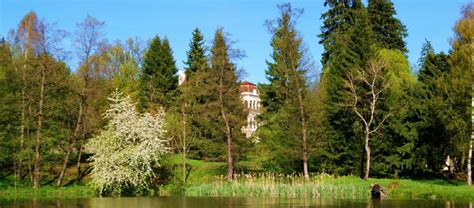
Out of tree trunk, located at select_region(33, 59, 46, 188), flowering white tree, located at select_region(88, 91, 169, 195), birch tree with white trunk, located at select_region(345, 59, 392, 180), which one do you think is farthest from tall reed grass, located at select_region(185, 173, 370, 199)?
tree trunk, located at select_region(33, 59, 46, 188)

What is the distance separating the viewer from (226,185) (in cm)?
3400

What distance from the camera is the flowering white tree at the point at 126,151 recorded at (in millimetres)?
35594

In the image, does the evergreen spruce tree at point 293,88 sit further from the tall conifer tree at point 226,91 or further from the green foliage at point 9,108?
the green foliage at point 9,108

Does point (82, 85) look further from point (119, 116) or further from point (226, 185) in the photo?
point (226, 185)

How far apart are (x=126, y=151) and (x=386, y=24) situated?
28797mm

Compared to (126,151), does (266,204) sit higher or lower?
lower

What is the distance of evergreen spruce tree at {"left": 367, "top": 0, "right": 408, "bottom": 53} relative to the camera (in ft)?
175

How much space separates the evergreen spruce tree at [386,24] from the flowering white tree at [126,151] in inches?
955

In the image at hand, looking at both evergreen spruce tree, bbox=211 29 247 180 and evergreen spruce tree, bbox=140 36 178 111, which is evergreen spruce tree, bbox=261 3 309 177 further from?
evergreen spruce tree, bbox=140 36 178 111

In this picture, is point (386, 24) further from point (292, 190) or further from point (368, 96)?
point (292, 190)

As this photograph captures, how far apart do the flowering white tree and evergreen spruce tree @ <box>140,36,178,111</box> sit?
1284cm

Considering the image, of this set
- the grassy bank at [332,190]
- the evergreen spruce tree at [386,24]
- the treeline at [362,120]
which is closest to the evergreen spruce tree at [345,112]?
the treeline at [362,120]

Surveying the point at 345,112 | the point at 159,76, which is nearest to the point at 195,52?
the point at 159,76

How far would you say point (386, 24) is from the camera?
53.4 metres
